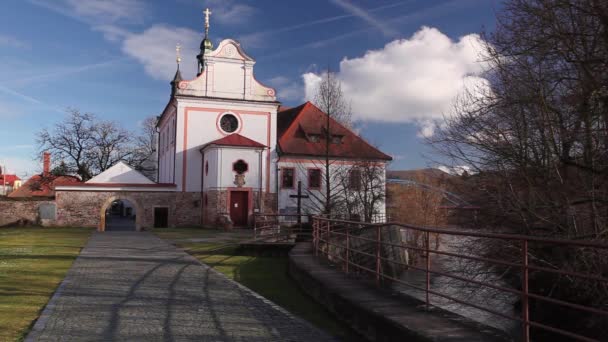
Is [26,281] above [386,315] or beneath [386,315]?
beneath

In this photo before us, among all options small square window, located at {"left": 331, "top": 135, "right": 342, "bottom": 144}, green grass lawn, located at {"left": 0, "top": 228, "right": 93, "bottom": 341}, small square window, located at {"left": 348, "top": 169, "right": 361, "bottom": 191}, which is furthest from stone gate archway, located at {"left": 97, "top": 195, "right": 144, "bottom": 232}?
green grass lawn, located at {"left": 0, "top": 228, "right": 93, "bottom": 341}

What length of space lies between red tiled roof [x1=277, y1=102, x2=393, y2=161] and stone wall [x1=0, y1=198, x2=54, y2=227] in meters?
16.1

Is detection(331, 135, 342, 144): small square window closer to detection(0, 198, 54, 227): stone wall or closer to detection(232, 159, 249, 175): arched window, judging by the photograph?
detection(232, 159, 249, 175): arched window

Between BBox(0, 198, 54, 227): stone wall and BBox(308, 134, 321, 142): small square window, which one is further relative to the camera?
BBox(308, 134, 321, 142): small square window

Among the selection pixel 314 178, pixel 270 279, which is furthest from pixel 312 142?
pixel 270 279

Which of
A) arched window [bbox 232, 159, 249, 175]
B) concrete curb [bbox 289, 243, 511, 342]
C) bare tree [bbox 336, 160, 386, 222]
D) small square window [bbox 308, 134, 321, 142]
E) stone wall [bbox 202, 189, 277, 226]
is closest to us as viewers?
concrete curb [bbox 289, 243, 511, 342]

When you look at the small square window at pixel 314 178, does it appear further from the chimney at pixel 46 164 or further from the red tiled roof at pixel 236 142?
the chimney at pixel 46 164

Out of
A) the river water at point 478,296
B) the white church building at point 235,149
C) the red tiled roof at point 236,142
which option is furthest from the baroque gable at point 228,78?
the river water at point 478,296

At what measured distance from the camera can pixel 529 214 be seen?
927 cm

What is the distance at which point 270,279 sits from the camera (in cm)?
1141

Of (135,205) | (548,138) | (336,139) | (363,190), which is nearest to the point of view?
(548,138)

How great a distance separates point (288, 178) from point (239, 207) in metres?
4.68

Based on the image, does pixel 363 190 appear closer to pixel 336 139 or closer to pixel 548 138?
pixel 336 139

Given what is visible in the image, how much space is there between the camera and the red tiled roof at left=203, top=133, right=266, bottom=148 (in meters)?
33.1
